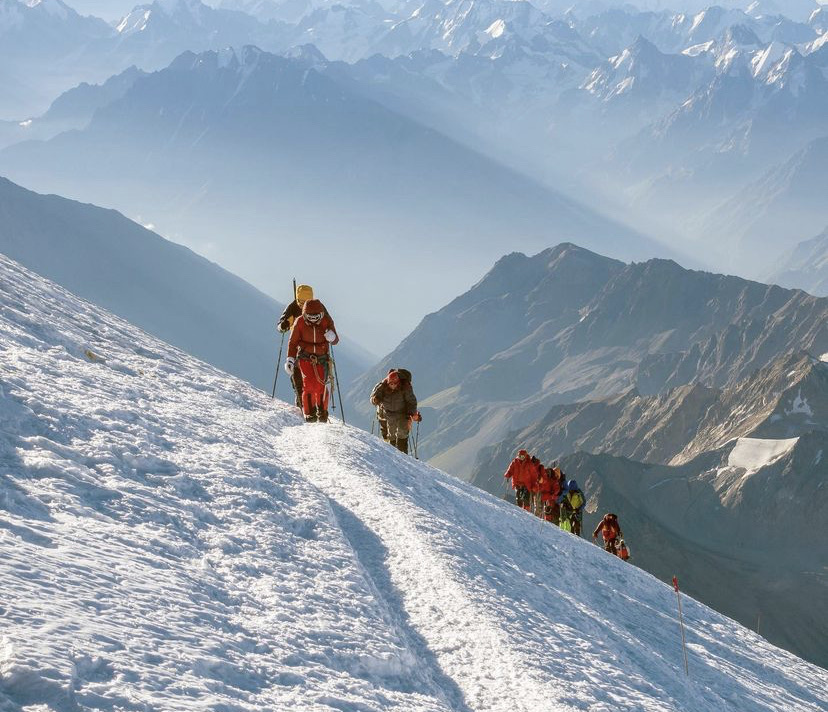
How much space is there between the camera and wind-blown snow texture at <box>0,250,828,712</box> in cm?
662

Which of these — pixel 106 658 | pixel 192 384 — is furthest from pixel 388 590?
pixel 192 384

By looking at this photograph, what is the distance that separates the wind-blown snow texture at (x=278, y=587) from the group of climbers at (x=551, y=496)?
1349 cm

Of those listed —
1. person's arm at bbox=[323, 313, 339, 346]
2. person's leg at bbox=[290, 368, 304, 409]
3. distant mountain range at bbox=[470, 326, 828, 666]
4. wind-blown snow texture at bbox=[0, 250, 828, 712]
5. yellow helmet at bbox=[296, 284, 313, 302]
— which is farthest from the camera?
distant mountain range at bbox=[470, 326, 828, 666]

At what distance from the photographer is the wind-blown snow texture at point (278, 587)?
21.7 feet

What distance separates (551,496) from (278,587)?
899 inches

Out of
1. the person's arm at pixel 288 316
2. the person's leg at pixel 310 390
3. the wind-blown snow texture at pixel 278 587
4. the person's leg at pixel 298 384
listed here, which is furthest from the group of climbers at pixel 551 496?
the wind-blown snow texture at pixel 278 587

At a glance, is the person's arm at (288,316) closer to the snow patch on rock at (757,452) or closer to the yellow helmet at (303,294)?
the yellow helmet at (303,294)

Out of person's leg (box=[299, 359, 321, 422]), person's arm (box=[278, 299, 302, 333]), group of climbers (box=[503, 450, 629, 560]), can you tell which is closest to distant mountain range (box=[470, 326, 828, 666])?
group of climbers (box=[503, 450, 629, 560])

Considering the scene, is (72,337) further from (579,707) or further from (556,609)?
(579,707)

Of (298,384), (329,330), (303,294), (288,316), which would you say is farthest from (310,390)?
(288,316)

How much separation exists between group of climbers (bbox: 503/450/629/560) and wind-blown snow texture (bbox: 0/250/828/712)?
13.5 metres

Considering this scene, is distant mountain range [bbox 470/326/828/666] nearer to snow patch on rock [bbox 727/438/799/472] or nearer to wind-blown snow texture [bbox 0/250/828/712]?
snow patch on rock [bbox 727/438/799/472]

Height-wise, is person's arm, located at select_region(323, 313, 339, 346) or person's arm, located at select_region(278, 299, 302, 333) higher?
person's arm, located at select_region(278, 299, 302, 333)

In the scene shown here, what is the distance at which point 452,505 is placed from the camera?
48.4 feet
